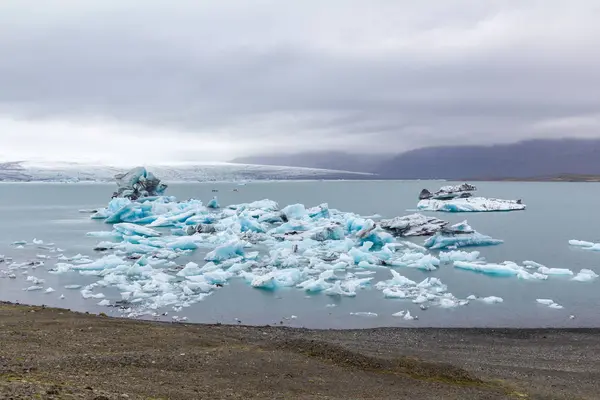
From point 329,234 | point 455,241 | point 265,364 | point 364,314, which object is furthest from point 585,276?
point 265,364

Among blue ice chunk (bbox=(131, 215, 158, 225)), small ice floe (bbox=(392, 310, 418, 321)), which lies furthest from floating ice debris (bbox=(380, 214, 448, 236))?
small ice floe (bbox=(392, 310, 418, 321))

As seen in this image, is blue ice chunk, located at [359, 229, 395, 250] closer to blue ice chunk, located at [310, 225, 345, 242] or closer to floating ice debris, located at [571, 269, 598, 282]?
blue ice chunk, located at [310, 225, 345, 242]

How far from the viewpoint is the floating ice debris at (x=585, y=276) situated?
63.8ft

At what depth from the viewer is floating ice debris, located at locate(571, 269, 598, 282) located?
19.5 m

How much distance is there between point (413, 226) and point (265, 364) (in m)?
26.6

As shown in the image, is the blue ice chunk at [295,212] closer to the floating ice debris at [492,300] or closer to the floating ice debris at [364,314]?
the floating ice debris at [492,300]

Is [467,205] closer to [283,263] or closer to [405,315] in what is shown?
[283,263]

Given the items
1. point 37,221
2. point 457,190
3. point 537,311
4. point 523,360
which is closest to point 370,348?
point 523,360

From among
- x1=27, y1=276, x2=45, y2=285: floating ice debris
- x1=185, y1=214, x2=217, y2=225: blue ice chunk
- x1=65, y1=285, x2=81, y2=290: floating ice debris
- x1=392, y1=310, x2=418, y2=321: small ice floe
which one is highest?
x1=185, y1=214, x2=217, y2=225: blue ice chunk

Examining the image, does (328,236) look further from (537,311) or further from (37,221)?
(37,221)

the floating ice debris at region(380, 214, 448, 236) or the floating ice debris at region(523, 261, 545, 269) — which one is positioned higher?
the floating ice debris at region(380, 214, 448, 236)

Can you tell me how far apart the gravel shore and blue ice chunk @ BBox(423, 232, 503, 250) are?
16058 millimetres

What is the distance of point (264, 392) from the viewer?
21.1 ft

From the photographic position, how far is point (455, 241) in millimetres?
28281
